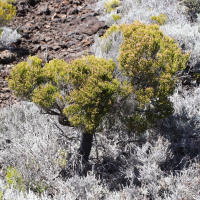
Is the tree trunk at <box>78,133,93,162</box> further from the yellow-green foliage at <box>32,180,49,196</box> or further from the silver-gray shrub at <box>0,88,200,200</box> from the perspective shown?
the yellow-green foliage at <box>32,180,49,196</box>

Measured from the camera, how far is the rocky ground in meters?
6.14

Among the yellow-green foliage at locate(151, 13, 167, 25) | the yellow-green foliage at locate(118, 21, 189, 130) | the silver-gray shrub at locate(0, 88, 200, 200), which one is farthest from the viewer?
the yellow-green foliage at locate(151, 13, 167, 25)

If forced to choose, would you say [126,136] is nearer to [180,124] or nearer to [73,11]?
[180,124]

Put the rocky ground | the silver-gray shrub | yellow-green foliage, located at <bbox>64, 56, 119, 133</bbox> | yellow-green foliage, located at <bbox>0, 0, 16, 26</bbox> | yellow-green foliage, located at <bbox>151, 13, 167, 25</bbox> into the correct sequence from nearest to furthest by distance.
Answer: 1. yellow-green foliage, located at <bbox>64, 56, 119, 133</bbox>
2. the silver-gray shrub
3. the rocky ground
4. yellow-green foliage, located at <bbox>151, 13, 167, 25</bbox>
5. yellow-green foliage, located at <bbox>0, 0, 16, 26</bbox>

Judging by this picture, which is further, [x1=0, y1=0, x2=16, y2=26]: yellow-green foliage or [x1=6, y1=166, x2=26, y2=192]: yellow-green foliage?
[x1=0, y1=0, x2=16, y2=26]: yellow-green foliage

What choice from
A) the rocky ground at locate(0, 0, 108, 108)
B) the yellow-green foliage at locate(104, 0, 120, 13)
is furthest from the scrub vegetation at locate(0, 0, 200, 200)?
the yellow-green foliage at locate(104, 0, 120, 13)

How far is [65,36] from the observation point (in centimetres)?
709

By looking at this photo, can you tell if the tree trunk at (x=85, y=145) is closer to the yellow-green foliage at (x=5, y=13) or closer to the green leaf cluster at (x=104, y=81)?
the green leaf cluster at (x=104, y=81)

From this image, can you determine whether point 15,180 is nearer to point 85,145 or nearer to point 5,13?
point 85,145

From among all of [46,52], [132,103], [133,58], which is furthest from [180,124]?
[46,52]

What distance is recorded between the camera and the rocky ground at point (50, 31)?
6.14 m

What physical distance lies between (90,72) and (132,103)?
32.5 inches

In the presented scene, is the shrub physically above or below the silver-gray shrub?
above

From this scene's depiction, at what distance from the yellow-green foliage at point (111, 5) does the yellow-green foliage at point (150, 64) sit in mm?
5038
